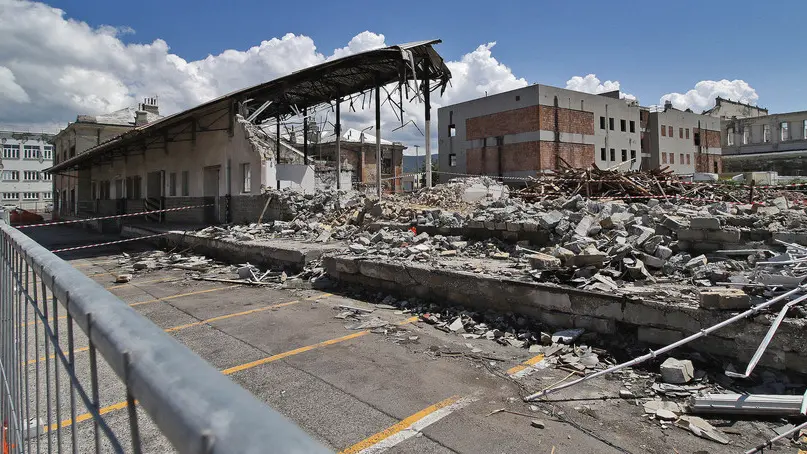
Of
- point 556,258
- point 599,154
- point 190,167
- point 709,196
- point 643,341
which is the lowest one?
point 643,341

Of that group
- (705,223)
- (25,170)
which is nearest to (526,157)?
(705,223)

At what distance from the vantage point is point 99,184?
1308 inches

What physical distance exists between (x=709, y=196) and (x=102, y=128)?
40634 mm

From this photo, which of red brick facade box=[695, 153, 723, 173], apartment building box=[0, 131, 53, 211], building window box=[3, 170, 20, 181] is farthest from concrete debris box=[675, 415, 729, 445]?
building window box=[3, 170, 20, 181]

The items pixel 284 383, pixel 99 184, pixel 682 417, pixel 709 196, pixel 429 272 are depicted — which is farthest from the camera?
pixel 99 184

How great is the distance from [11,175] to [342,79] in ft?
219

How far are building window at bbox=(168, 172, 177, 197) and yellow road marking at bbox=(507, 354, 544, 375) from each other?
71.1 ft

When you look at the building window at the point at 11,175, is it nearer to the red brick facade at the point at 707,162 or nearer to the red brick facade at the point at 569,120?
the red brick facade at the point at 569,120

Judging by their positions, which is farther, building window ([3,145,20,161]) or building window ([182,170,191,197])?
building window ([3,145,20,161])

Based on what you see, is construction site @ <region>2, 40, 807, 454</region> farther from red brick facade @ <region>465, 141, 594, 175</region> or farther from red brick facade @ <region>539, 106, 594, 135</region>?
red brick facade @ <region>539, 106, 594, 135</region>

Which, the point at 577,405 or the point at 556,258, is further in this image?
the point at 556,258

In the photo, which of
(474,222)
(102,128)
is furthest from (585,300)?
(102,128)

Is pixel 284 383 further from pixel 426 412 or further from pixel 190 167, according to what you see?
pixel 190 167

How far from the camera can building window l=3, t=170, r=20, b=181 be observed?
62.3 metres
